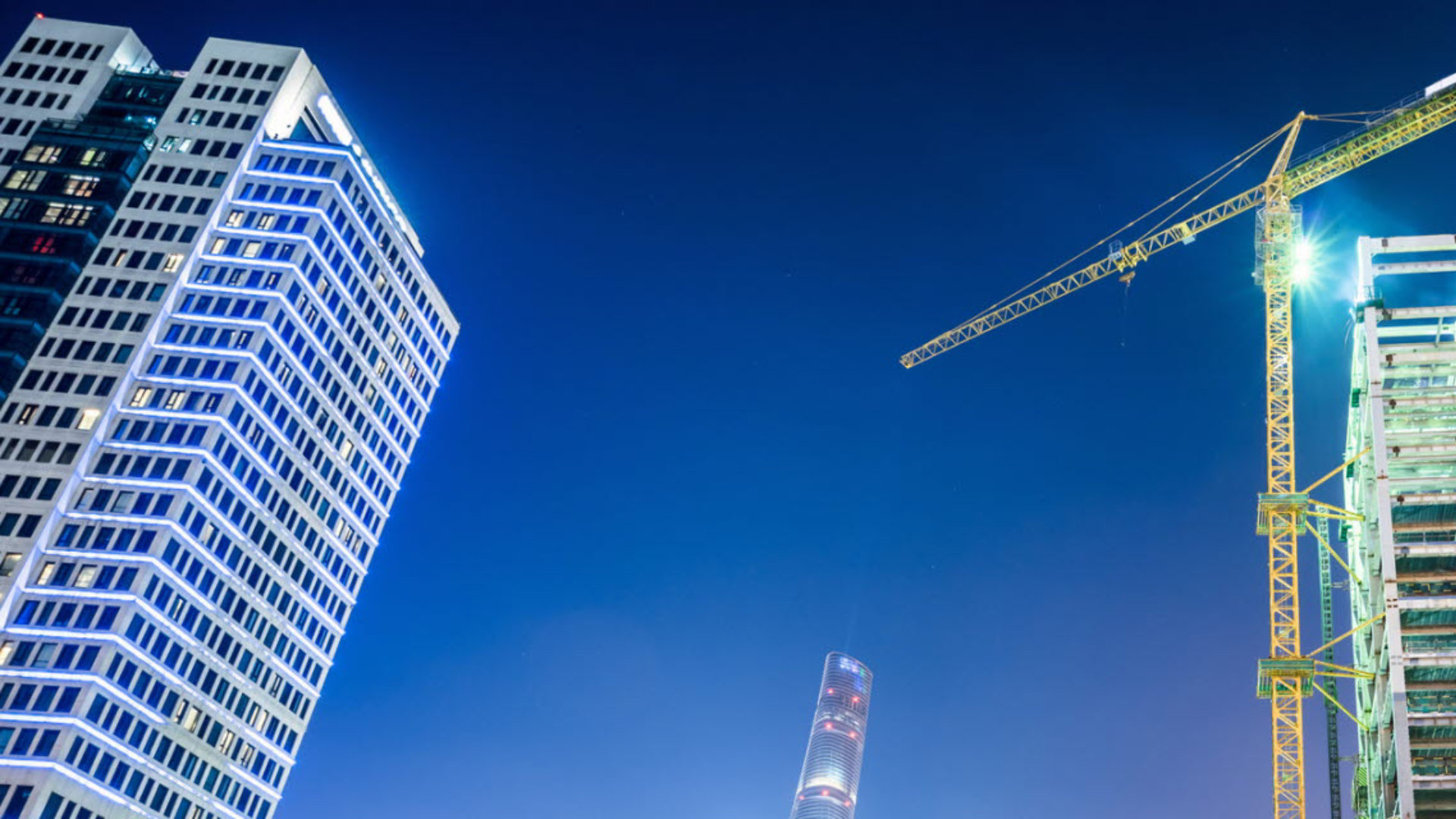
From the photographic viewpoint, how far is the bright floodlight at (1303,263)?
149 m

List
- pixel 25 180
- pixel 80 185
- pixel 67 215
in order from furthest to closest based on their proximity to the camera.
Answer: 1. pixel 25 180
2. pixel 80 185
3. pixel 67 215

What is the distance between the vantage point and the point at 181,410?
15938 centimetres

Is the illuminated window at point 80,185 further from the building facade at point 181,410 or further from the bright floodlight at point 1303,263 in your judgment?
the bright floodlight at point 1303,263

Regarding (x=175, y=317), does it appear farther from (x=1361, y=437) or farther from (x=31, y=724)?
(x=1361, y=437)

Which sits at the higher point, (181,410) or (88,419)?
(181,410)

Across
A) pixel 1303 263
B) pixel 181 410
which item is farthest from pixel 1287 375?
pixel 181 410

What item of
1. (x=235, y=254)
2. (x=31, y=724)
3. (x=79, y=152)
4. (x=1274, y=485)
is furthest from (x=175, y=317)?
(x=1274, y=485)

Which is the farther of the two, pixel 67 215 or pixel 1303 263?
pixel 67 215

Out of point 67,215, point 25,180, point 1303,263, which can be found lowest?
point 67,215

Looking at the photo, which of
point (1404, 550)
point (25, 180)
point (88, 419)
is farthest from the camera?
point (25, 180)

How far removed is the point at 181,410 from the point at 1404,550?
129m

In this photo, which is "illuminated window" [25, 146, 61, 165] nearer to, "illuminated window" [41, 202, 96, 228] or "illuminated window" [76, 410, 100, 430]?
"illuminated window" [41, 202, 96, 228]

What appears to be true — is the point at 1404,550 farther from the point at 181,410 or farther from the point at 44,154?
the point at 44,154

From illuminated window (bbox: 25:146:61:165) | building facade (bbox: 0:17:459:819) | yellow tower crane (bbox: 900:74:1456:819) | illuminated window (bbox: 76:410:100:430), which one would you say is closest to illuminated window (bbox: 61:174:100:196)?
building facade (bbox: 0:17:459:819)
